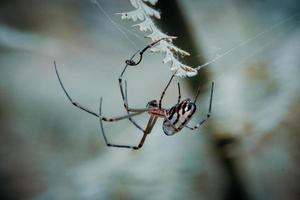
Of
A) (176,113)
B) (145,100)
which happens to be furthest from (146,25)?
(145,100)

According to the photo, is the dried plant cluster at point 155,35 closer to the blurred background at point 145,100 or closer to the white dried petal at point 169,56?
the white dried petal at point 169,56

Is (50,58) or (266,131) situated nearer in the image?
(266,131)

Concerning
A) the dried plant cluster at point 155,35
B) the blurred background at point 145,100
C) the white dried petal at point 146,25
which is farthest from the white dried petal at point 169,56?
the blurred background at point 145,100

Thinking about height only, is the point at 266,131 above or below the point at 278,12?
below

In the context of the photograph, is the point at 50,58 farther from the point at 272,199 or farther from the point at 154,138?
the point at 272,199

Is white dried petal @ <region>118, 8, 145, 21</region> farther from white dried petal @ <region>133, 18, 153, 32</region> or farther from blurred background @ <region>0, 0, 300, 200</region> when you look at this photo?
blurred background @ <region>0, 0, 300, 200</region>

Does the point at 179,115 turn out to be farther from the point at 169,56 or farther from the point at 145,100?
the point at 145,100

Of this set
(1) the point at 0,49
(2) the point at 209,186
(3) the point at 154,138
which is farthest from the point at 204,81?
(1) the point at 0,49
